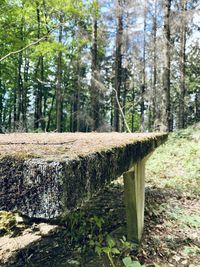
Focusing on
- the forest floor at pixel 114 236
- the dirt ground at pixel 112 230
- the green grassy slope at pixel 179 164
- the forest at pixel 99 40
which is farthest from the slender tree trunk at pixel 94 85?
the dirt ground at pixel 112 230

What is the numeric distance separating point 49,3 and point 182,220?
1176 centimetres

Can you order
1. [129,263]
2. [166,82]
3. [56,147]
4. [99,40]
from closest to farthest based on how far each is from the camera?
[56,147] < [129,263] < [166,82] < [99,40]

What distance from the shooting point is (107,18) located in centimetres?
1453

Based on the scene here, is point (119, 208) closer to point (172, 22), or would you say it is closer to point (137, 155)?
point (137, 155)

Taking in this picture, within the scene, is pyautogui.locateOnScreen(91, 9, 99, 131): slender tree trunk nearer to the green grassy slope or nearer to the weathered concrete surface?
the green grassy slope

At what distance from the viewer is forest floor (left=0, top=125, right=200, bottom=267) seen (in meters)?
2.85

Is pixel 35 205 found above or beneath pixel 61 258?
above

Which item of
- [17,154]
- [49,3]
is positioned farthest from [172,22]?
[17,154]

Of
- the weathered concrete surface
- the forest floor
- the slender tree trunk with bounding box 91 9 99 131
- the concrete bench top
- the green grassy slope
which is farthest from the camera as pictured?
the slender tree trunk with bounding box 91 9 99 131

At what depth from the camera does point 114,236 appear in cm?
328

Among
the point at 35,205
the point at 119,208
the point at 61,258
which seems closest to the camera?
the point at 35,205

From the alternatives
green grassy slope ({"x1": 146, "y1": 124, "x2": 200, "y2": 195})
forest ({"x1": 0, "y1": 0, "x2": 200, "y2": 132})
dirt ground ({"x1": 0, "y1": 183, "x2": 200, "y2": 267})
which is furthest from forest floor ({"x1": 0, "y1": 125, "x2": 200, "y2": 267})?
forest ({"x1": 0, "y1": 0, "x2": 200, "y2": 132})

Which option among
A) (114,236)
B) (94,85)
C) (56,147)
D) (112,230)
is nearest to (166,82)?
(94,85)

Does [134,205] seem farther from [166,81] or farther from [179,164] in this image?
[166,81]
